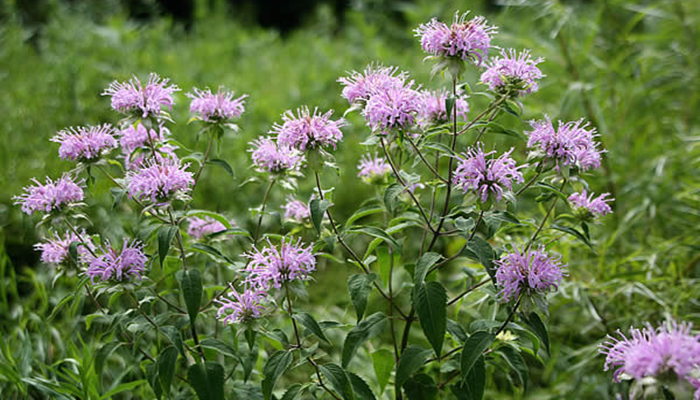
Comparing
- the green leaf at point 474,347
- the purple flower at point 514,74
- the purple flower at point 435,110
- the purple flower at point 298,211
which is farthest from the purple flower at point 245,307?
the purple flower at point 514,74

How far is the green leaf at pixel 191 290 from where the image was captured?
958 millimetres

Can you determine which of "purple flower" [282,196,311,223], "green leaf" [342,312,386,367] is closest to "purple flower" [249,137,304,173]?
"purple flower" [282,196,311,223]

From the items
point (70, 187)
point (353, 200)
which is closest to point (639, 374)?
point (70, 187)

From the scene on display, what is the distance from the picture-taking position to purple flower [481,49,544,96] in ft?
3.26

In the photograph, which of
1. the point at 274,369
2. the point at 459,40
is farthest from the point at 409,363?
the point at 459,40

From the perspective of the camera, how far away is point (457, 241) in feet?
6.87

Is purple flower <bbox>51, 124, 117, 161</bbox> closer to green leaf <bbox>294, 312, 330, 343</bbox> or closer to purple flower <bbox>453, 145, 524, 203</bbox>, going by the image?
green leaf <bbox>294, 312, 330, 343</bbox>

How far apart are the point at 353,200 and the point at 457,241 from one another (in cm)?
74

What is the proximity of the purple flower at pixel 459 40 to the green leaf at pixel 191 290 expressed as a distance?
1.96 feet

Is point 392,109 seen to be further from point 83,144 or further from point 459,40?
point 83,144

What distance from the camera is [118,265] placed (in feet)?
3.26

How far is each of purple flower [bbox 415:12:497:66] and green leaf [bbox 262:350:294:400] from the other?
0.62m

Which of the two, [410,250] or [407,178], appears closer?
[407,178]

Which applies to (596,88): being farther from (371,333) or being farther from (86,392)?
(86,392)
